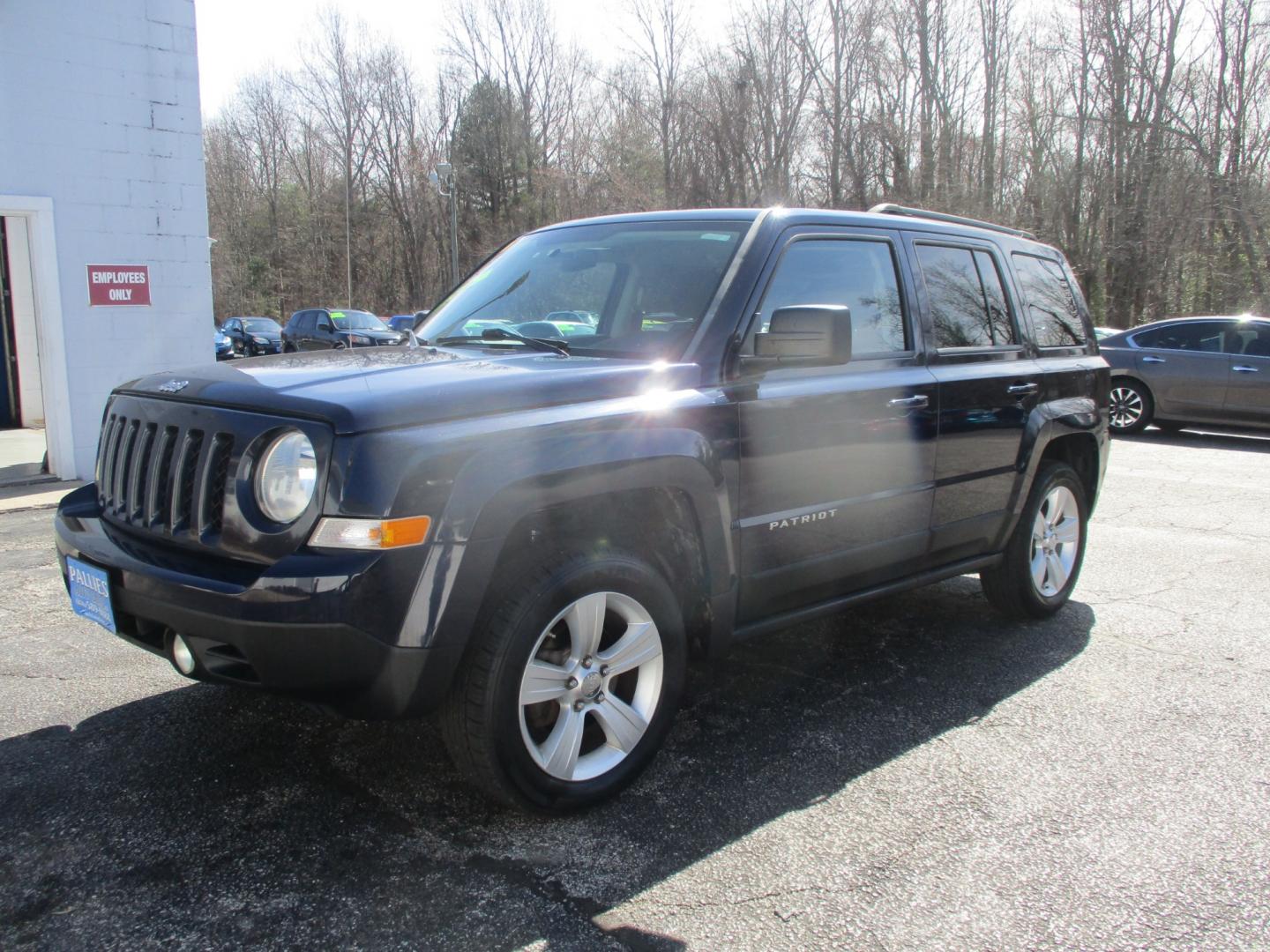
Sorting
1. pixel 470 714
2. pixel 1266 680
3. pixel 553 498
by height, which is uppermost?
pixel 553 498

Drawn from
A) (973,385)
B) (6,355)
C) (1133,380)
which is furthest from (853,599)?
(6,355)

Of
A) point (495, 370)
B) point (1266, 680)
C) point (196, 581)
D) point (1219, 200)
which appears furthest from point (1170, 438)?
point (1219, 200)

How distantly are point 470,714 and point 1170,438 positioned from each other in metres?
12.8

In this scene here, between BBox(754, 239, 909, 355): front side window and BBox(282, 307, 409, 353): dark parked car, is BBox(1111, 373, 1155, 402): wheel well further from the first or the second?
BBox(282, 307, 409, 353): dark parked car

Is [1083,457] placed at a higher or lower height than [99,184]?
lower

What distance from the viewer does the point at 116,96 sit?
8906mm

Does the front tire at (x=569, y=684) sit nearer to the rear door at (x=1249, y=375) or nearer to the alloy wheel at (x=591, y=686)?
the alloy wheel at (x=591, y=686)

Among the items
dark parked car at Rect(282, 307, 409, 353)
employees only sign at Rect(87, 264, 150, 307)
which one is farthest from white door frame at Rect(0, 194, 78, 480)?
dark parked car at Rect(282, 307, 409, 353)

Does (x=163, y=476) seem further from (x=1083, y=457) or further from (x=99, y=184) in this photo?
(x=99, y=184)

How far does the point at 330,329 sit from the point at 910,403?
948 inches

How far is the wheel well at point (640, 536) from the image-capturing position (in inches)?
110

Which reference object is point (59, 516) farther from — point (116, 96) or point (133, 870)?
point (116, 96)

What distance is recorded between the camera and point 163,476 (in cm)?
286

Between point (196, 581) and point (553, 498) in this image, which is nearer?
point (196, 581)
